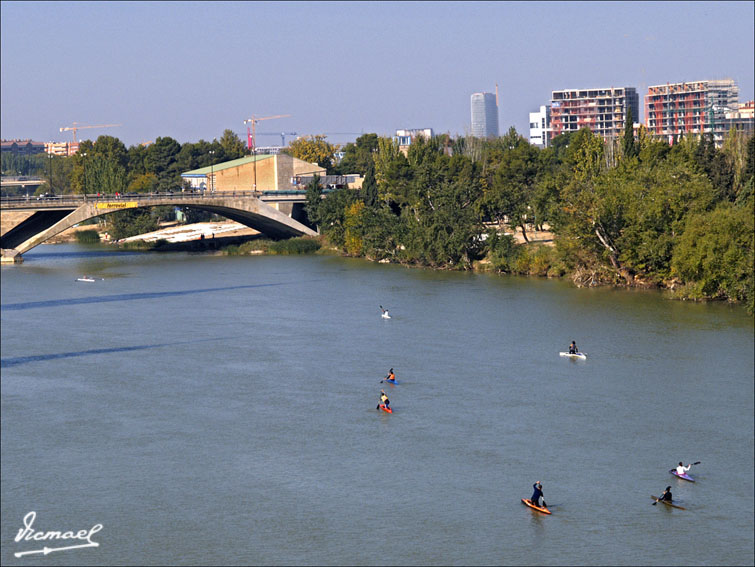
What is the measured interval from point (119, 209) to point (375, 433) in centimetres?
6501

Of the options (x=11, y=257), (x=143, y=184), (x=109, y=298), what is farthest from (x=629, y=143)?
(x=143, y=184)

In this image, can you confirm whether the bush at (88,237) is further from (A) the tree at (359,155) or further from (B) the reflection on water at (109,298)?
(B) the reflection on water at (109,298)

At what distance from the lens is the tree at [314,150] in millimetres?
161125

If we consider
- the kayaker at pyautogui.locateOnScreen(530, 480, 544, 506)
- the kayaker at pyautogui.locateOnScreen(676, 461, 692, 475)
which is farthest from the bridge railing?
the kayaker at pyautogui.locateOnScreen(676, 461, 692, 475)

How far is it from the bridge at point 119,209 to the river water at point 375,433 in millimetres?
28494

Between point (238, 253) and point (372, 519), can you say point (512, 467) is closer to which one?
point (372, 519)

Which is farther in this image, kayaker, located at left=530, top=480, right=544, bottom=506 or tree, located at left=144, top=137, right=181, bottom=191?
tree, located at left=144, top=137, right=181, bottom=191

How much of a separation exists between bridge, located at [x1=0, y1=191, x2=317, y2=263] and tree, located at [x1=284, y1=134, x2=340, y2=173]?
49.2m

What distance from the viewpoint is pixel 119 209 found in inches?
3772

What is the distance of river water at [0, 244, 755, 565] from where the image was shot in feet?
93.4

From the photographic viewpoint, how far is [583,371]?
150 ft

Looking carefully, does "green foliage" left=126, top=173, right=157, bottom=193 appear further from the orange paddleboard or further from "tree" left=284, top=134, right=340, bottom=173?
the orange paddleboard

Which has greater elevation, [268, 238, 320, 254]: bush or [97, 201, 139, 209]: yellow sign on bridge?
[97, 201, 139, 209]: yellow sign on bridge

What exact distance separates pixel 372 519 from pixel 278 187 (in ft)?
316
